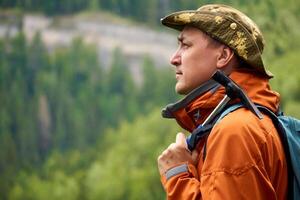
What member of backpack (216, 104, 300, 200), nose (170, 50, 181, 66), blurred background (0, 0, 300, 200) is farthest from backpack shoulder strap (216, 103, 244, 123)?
blurred background (0, 0, 300, 200)

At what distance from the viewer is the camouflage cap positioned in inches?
70.0

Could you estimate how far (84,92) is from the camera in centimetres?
1547

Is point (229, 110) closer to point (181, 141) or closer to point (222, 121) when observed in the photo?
point (222, 121)

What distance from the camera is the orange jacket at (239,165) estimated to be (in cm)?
158

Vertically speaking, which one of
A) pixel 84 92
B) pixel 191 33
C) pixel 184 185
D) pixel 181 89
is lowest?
pixel 84 92

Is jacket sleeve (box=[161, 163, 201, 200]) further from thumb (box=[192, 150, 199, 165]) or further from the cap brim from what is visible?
the cap brim

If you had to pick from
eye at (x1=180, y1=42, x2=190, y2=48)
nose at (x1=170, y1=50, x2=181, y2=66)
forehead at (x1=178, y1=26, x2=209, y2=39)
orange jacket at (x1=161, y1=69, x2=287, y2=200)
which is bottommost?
orange jacket at (x1=161, y1=69, x2=287, y2=200)

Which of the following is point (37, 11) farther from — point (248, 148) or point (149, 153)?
point (248, 148)

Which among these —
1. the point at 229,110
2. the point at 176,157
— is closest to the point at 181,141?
the point at 176,157

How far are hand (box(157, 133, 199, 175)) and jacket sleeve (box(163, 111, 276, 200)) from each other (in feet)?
0.42

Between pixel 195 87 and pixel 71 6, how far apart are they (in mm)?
14502

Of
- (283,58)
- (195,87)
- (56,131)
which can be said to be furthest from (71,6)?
(195,87)

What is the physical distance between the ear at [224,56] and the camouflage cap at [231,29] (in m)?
0.01

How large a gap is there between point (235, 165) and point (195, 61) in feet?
1.09
